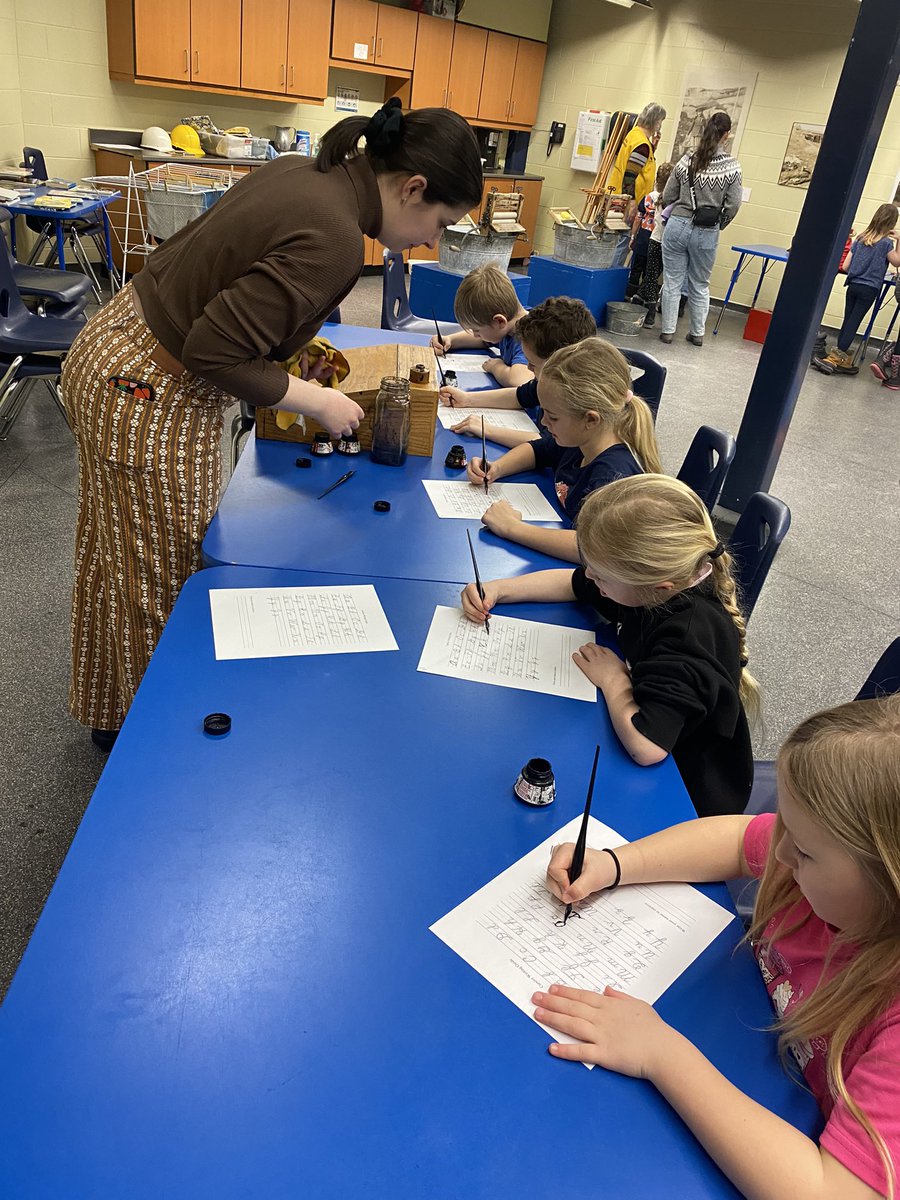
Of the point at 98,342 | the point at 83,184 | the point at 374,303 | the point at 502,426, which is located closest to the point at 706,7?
the point at 374,303

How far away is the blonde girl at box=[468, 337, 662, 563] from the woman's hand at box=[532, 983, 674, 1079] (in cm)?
108

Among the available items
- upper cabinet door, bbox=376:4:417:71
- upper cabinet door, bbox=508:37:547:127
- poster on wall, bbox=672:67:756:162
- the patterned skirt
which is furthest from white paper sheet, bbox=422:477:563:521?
upper cabinet door, bbox=508:37:547:127

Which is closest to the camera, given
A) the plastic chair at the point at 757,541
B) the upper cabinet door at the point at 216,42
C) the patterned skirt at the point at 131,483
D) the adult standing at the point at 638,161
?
the patterned skirt at the point at 131,483

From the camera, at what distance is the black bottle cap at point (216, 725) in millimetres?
1166

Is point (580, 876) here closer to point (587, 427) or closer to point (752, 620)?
→ point (587, 427)

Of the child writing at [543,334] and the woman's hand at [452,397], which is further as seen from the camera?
the woman's hand at [452,397]

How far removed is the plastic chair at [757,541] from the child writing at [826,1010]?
3.16 ft

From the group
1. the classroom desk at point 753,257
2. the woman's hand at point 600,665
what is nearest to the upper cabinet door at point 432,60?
the classroom desk at point 753,257

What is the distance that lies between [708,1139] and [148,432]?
1.47 m

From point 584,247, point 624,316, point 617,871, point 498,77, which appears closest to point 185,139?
point 584,247

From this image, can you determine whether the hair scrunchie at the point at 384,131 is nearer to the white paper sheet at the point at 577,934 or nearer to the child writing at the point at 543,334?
the child writing at the point at 543,334

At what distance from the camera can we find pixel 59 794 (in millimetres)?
1984

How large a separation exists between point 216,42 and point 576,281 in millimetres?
3226

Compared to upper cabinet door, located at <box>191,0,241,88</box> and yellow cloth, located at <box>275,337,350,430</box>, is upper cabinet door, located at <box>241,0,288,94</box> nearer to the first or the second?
upper cabinet door, located at <box>191,0,241,88</box>
